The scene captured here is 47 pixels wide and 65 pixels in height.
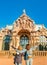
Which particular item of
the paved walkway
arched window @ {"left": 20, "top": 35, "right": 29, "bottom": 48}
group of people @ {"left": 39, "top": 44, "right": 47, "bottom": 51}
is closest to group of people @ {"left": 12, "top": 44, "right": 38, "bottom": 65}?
the paved walkway

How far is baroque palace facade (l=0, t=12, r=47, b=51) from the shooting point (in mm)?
44031

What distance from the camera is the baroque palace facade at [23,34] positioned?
44031 millimetres

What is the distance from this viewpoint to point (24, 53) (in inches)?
499

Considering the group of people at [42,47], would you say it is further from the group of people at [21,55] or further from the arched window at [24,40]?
the group of people at [21,55]

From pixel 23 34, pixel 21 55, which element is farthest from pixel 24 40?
pixel 21 55

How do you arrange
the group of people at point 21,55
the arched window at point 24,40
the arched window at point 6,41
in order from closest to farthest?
the group of people at point 21,55
the arched window at point 24,40
the arched window at point 6,41

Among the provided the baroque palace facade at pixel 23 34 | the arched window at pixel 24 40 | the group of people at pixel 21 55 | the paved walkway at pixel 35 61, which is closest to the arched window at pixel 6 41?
the baroque palace facade at pixel 23 34

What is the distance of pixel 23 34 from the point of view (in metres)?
44.6

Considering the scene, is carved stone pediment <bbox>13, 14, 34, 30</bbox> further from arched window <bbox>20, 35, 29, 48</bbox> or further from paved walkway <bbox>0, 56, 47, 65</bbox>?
paved walkway <bbox>0, 56, 47, 65</bbox>

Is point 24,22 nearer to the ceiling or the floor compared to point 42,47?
nearer to the ceiling

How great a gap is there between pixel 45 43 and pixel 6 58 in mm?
11592

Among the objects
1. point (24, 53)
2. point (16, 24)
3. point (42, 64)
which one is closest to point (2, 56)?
point (42, 64)

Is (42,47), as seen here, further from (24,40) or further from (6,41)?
(6,41)

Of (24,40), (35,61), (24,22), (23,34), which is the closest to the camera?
(35,61)
